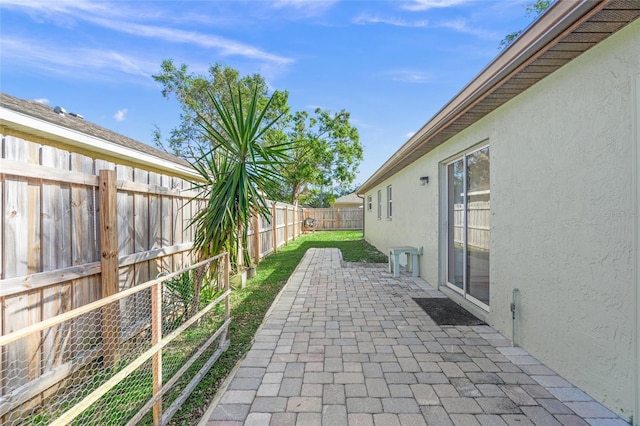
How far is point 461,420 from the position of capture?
2213mm

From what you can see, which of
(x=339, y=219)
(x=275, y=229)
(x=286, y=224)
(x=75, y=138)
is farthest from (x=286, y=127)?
(x=75, y=138)

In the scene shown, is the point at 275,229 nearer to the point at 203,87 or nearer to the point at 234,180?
the point at 234,180

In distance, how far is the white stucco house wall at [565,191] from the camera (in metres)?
2.17

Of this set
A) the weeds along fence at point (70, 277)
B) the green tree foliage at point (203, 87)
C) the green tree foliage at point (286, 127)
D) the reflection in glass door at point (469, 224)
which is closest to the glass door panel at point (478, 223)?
the reflection in glass door at point (469, 224)

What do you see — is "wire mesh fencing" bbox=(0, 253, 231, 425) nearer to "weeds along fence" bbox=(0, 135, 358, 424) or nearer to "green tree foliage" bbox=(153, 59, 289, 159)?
"weeds along fence" bbox=(0, 135, 358, 424)

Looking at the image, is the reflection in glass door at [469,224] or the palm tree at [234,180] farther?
the reflection in glass door at [469,224]

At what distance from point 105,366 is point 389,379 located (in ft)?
8.48

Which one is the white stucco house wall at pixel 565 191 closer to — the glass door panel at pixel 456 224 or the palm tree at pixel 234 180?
the glass door panel at pixel 456 224

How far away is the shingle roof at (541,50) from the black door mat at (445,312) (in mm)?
2760

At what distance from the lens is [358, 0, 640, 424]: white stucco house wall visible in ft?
7.13

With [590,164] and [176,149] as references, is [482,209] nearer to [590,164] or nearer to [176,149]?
[590,164]

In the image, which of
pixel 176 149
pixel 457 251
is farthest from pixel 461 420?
pixel 176 149

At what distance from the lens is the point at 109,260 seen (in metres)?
2.95

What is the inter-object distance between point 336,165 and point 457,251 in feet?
68.4
